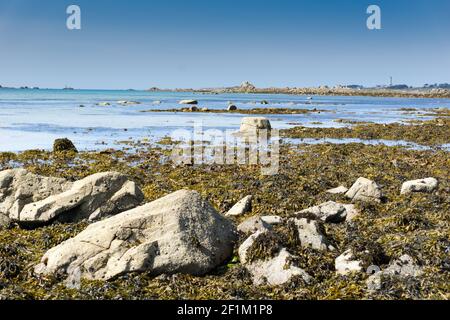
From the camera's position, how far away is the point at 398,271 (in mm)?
7363

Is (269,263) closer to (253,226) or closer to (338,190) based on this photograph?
(253,226)

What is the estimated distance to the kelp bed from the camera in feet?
22.9

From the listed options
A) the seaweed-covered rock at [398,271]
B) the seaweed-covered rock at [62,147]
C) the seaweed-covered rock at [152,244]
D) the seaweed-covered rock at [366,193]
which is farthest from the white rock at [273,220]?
the seaweed-covered rock at [62,147]

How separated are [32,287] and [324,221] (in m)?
6.29

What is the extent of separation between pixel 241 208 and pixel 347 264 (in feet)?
13.9

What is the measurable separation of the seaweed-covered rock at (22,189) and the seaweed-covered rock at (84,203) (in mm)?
273

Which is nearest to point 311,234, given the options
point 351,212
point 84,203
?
point 351,212

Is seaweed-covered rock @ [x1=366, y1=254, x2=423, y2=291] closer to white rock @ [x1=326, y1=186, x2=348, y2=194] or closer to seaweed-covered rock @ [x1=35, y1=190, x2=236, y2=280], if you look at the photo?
seaweed-covered rock @ [x1=35, y1=190, x2=236, y2=280]

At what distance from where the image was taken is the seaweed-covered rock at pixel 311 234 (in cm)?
845

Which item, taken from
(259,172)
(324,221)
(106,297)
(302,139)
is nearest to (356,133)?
(302,139)

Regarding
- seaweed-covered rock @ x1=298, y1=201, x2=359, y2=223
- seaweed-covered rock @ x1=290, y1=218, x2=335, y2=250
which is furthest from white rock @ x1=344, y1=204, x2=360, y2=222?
seaweed-covered rock @ x1=290, y1=218, x2=335, y2=250

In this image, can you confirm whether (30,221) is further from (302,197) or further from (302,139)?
(302,139)

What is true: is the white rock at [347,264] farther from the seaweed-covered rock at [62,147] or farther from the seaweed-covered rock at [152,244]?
the seaweed-covered rock at [62,147]

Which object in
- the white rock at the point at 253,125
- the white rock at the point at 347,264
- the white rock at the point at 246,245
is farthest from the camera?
the white rock at the point at 253,125
